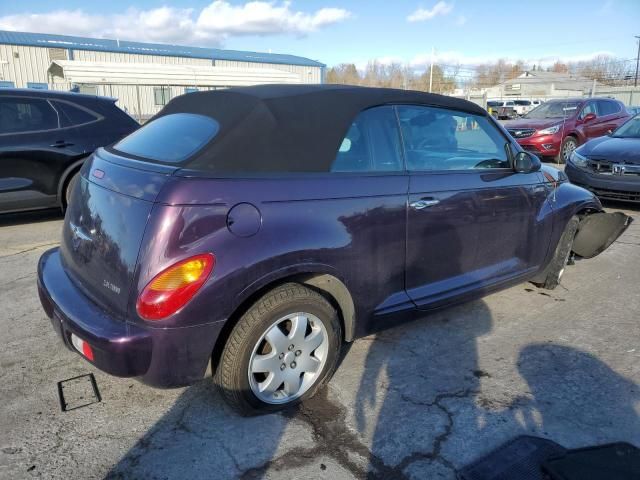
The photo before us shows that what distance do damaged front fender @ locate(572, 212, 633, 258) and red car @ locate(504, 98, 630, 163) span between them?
8266mm

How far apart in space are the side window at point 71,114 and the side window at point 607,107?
1279 cm

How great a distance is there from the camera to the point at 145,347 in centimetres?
225

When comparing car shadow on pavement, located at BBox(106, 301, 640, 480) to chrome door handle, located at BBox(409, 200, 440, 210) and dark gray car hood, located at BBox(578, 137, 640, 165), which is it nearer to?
chrome door handle, located at BBox(409, 200, 440, 210)

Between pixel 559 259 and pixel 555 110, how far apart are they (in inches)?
433

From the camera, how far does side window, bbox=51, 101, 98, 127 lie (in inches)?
251

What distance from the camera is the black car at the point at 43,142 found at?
6039 millimetres

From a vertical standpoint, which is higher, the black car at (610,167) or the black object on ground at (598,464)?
the black car at (610,167)

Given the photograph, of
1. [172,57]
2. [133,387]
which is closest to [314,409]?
[133,387]

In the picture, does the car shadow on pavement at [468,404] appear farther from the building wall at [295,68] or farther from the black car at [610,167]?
the building wall at [295,68]

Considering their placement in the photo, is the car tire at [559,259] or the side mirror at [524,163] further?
the car tire at [559,259]

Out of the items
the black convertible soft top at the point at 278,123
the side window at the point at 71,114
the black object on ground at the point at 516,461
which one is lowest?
the black object on ground at the point at 516,461

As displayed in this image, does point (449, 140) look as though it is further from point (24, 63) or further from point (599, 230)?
point (24, 63)

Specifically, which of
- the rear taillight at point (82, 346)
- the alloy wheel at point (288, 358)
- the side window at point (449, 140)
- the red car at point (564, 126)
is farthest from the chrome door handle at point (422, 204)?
the red car at point (564, 126)

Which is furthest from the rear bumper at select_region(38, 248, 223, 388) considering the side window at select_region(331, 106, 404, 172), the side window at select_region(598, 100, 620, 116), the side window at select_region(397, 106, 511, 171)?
the side window at select_region(598, 100, 620, 116)
